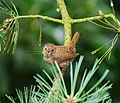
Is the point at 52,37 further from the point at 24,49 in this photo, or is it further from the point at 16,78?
the point at 16,78

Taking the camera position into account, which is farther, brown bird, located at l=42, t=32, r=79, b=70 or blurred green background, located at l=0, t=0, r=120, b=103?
blurred green background, located at l=0, t=0, r=120, b=103

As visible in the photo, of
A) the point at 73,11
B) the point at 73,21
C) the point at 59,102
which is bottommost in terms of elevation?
the point at 59,102

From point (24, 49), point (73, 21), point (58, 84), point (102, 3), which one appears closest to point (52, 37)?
point (24, 49)

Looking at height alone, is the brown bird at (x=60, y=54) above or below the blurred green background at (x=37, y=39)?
below

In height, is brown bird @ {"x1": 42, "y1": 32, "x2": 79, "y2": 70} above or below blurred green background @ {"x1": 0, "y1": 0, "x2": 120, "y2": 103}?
below

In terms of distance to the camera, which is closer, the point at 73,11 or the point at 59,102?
the point at 59,102

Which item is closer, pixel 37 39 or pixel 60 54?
pixel 60 54

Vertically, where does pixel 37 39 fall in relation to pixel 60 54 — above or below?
above

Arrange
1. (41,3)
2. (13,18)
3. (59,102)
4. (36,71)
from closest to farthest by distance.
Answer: (59,102) → (13,18) → (41,3) → (36,71)
